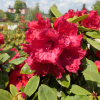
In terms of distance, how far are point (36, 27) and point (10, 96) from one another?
16.9 inches

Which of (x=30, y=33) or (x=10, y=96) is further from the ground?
(x=30, y=33)

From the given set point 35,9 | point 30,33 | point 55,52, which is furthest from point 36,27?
point 35,9

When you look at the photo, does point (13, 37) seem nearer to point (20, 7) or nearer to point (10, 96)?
point (10, 96)

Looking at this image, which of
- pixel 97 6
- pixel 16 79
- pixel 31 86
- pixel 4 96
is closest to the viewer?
pixel 4 96

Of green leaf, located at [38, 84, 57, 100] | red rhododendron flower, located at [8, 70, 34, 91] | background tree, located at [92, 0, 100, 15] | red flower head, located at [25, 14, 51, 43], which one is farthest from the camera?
background tree, located at [92, 0, 100, 15]

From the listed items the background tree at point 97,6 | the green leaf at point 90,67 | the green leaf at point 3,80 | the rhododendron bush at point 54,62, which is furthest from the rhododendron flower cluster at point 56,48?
the background tree at point 97,6

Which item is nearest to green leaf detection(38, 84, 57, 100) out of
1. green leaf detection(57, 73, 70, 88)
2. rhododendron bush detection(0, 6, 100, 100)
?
rhododendron bush detection(0, 6, 100, 100)

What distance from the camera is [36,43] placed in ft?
1.95

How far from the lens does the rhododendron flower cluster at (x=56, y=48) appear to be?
0.57 m

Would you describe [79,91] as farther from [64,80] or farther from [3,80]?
[3,80]

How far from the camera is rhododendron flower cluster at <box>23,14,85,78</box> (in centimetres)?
57

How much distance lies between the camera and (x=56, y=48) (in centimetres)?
59

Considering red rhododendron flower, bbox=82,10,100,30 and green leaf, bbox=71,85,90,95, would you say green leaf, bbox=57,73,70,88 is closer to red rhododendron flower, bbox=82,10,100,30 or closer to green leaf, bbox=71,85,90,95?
green leaf, bbox=71,85,90,95

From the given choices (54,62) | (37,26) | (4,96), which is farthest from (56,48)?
(4,96)
